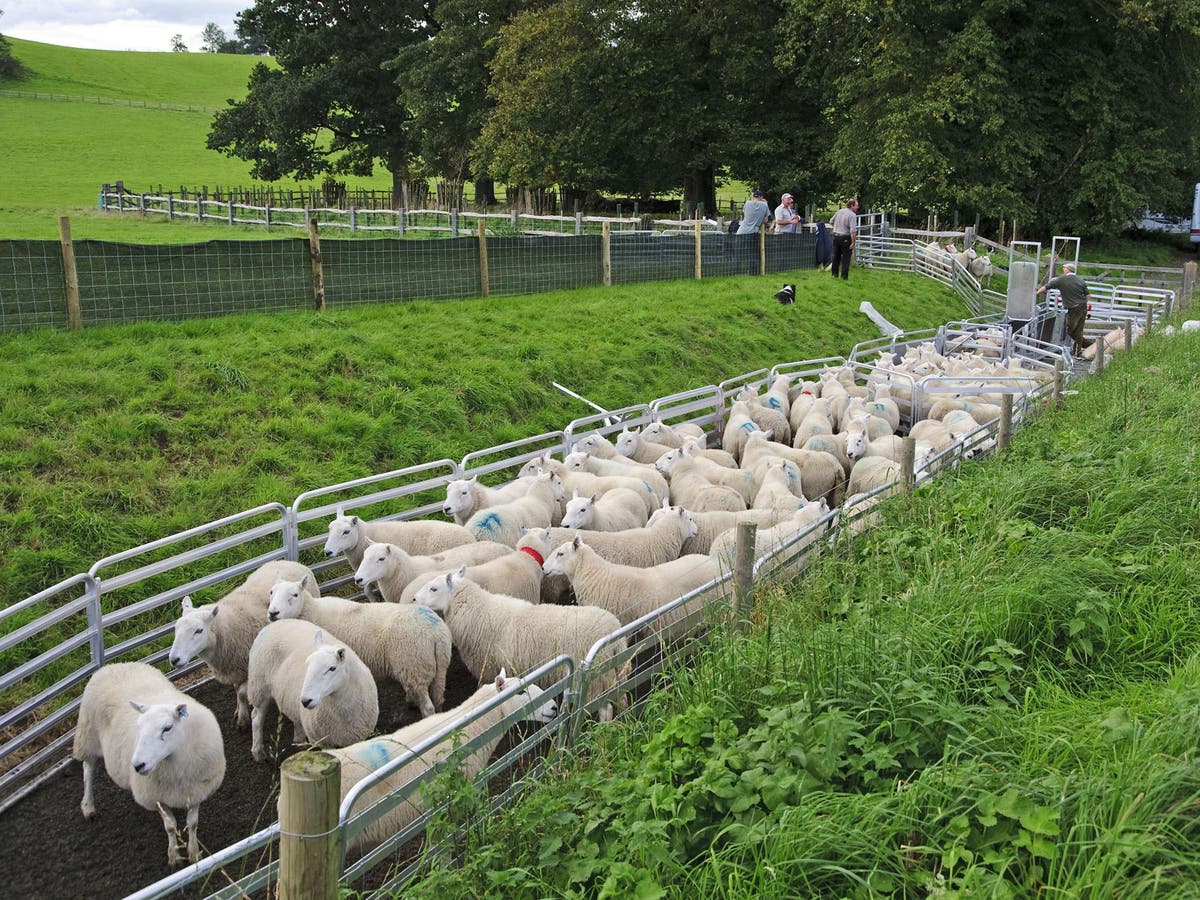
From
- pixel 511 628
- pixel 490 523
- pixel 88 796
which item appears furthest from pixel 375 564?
pixel 88 796

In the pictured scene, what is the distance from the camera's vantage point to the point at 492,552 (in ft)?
23.2

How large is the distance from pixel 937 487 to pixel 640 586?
2530 millimetres

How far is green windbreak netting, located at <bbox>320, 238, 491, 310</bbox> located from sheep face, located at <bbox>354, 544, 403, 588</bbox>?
6.60 meters

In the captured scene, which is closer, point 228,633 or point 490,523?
point 228,633

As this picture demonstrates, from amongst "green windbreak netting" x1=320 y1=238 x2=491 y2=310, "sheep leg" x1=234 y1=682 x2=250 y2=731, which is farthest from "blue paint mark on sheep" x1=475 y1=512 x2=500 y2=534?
"green windbreak netting" x1=320 y1=238 x2=491 y2=310

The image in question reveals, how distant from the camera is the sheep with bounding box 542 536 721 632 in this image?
6.25m

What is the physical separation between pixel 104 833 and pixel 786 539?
4.47 m

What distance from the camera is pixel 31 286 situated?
31.6 feet

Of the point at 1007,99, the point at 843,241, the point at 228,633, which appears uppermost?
the point at 1007,99

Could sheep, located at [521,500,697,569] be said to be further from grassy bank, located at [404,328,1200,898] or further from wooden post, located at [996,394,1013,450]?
wooden post, located at [996,394,1013,450]

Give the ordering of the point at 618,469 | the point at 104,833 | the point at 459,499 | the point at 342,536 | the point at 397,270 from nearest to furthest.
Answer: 1. the point at 104,833
2. the point at 342,536
3. the point at 459,499
4. the point at 618,469
5. the point at 397,270

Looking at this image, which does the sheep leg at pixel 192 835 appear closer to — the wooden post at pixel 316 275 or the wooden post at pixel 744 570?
the wooden post at pixel 744 570

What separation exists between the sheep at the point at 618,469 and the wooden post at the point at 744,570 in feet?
12.8

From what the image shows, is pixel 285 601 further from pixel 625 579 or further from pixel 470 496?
pixel 470 496
